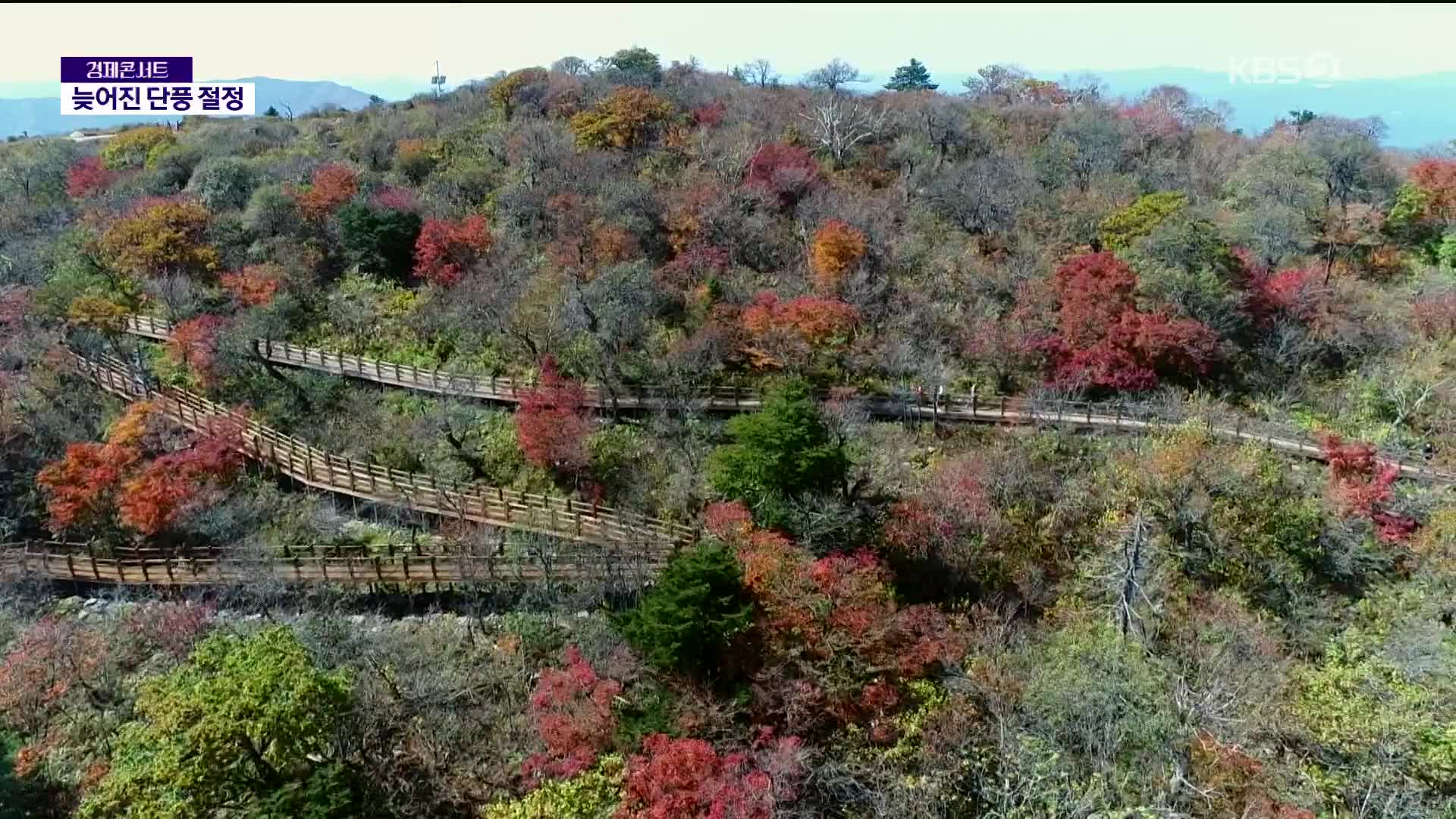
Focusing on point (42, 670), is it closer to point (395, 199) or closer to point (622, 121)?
point (395, 199)

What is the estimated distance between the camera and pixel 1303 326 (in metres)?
34.4

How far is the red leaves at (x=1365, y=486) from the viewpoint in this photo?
25703 mm

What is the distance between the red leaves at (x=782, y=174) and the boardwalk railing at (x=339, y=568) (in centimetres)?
2394

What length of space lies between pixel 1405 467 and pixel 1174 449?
9.61m

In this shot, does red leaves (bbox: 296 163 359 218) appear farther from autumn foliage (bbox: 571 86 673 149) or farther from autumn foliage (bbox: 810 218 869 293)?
autumn foliage (bbox: 810 218 869 293)

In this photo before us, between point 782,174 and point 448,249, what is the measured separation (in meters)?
17.0

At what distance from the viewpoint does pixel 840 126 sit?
4972 cm

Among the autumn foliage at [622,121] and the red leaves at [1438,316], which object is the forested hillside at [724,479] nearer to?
the red leaves at [1438,316]

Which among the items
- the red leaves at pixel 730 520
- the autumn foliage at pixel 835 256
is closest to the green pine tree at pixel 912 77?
the autumn foliage at pixel 835 256

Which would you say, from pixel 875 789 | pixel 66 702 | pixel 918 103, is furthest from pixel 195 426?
pixel 918 103

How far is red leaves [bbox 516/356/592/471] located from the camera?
28.5 meters

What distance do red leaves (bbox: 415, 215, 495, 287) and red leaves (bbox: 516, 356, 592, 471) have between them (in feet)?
33.6

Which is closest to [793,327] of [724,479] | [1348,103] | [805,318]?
[805,318]

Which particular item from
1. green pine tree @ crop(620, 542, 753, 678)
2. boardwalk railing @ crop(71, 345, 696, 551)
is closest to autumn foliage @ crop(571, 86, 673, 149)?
boardwalk railing @ crop(71, 345, 696, 551)
